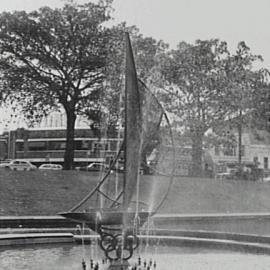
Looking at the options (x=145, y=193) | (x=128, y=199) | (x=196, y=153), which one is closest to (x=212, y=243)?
(x=128, y=199)

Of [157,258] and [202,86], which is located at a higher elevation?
[202,86]

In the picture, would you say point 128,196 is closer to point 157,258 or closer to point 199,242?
point 157,258

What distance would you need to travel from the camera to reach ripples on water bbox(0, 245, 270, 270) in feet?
40.8

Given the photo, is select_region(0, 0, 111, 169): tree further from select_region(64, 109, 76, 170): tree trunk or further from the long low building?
the long low building

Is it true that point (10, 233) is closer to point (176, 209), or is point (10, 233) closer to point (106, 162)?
point (176, 209)

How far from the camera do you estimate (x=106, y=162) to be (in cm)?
5084

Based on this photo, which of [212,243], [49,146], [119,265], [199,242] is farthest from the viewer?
[49,146]

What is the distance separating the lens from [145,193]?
32.8 m

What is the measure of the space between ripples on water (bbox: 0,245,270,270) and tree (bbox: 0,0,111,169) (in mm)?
23275

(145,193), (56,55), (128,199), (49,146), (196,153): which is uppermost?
(56,55)

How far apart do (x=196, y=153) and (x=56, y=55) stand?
991 centimetres

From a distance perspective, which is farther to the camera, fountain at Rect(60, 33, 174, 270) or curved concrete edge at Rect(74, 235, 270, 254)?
curved concrete edge at Rect(74, 235, 270, 254)

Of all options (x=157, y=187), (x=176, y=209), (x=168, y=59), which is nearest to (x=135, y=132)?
(x=176, y=209)

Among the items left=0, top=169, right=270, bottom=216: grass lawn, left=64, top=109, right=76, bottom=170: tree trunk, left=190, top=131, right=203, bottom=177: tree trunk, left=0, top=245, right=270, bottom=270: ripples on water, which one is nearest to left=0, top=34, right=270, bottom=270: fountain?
left=0, top=245, right=270, bottom=270: ripples on water
